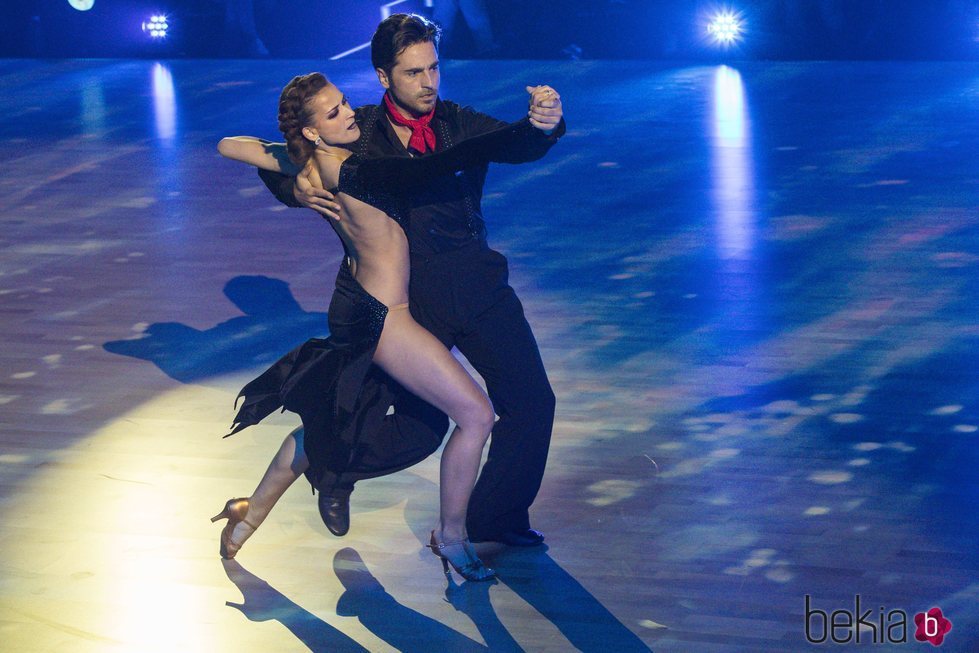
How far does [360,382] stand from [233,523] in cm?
66

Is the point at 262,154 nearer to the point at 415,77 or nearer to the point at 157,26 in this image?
the point at 415,77

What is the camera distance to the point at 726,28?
45.1 feet

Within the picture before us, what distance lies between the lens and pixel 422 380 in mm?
4164

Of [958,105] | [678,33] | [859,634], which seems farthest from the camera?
[678,33]

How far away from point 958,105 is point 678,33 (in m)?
3.49

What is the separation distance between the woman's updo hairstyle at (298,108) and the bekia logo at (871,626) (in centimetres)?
188

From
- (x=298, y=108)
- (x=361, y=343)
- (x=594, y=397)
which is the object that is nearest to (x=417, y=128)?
(x=298, y=108)

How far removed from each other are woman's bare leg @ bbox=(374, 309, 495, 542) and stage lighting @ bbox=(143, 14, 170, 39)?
38.8ft

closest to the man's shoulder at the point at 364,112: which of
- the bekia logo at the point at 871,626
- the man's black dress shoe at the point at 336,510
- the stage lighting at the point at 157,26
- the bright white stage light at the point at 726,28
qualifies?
the man's black dress shoe at the point at 336,510

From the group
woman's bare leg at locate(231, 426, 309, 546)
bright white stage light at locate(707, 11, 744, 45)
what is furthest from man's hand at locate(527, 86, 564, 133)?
bright white stage light at locate(707, 11, 744, 45)

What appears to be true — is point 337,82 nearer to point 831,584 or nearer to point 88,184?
point 88,184

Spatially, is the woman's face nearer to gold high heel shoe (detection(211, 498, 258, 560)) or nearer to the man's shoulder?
the man's shoulder

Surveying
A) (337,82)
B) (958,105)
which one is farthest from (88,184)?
(958,105)

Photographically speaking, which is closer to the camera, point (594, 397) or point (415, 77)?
point (415, 77)
